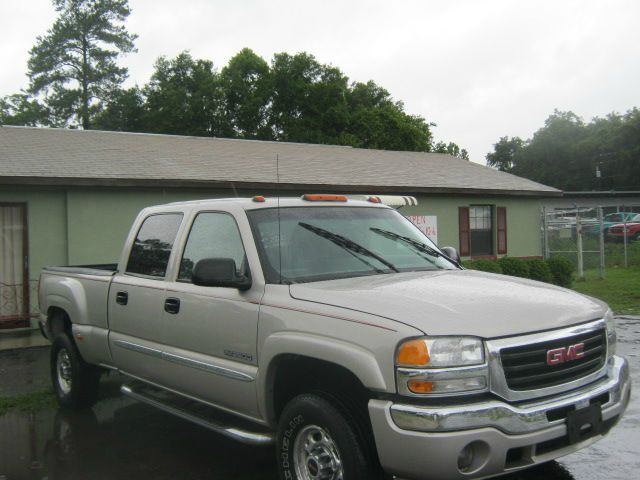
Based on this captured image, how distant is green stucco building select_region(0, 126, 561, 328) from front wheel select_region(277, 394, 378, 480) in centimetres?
915

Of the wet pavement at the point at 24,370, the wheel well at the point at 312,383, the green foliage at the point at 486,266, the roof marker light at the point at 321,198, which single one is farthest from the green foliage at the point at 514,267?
the wheel well at the point at 312,383

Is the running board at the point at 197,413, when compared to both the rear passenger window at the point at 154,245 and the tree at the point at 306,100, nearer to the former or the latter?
the rear passenger window at the point at 154,245

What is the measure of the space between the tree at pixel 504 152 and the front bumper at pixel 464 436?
274 ft

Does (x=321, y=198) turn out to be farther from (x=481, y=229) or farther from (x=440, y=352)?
(x=481, y=229)

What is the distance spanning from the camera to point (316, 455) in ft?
12.2

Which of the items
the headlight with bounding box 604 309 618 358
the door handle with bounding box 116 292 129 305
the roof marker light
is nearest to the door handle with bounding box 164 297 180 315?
the door handle with bounding box 116 292 129 305

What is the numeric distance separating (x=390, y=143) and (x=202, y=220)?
121ft

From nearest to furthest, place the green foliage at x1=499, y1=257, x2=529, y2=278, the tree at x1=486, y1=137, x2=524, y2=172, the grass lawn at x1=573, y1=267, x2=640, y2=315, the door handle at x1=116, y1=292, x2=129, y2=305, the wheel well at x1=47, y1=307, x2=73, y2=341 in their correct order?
the door handle at x1=116, y1=292, x2=129, y2=305, the wheel well at x1=47, y1=307, x2=73, y2=341, the grass lawn at x1=573, y1=267, x2=640, y2=315, the green foliage at x1=499, y1=257, x2=529, y2=278, the tree at x1=486, y1=137, x2=524, y2=172

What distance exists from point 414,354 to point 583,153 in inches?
2680

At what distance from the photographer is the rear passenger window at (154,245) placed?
5.40 m

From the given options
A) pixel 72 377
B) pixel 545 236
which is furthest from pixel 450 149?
pixel 72 377

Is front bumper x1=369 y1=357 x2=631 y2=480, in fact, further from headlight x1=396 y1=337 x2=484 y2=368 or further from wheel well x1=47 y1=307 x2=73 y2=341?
wheel well x1=47 y1=307 x2=73 y2=341

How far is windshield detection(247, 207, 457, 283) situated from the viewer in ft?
14.6

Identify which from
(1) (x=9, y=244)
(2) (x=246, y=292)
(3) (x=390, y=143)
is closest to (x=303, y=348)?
(2) (x=246, y=292)
